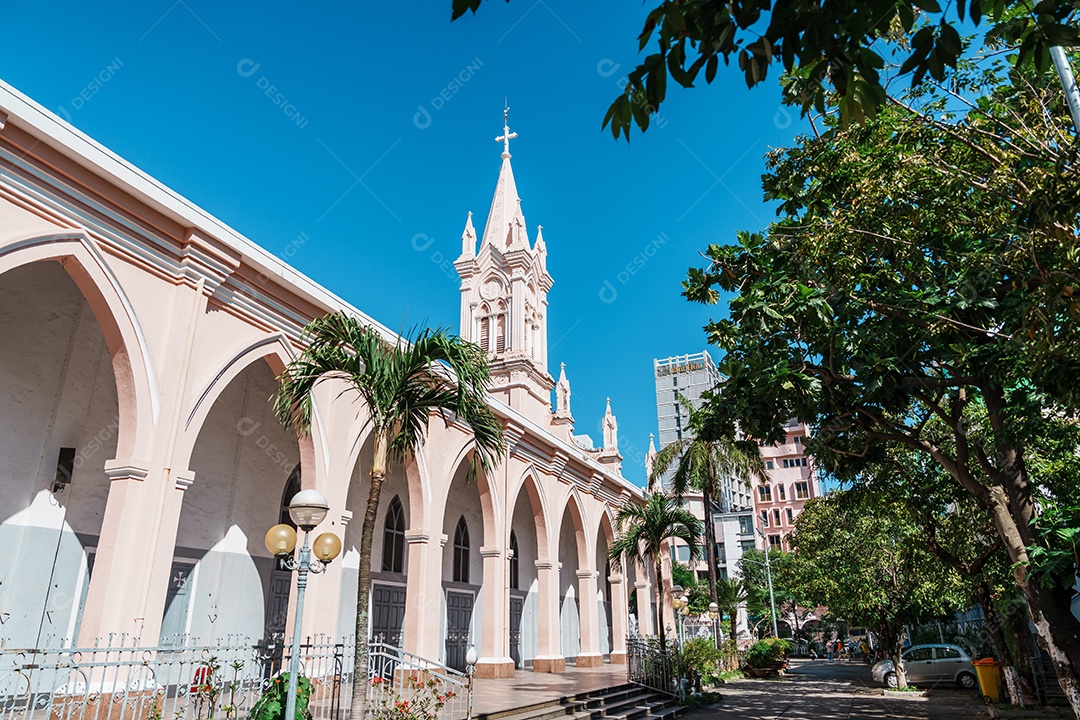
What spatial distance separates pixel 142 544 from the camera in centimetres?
906

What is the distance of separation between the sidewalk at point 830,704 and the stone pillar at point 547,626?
4.94 m

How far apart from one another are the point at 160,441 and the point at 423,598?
6.80 m

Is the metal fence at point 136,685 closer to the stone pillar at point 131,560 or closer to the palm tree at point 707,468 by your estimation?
the stone pillar at point 131,560

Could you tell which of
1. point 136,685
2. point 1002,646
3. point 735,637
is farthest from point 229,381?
point 735,637

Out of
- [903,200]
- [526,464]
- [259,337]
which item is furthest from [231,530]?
[903,200]

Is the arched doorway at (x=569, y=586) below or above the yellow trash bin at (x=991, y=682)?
above

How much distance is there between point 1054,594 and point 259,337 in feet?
39.1

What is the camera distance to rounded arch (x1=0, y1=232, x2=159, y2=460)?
9.11m

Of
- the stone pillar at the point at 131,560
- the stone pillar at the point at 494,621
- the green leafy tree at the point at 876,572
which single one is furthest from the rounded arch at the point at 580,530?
the stone pillar at the point at 131,560

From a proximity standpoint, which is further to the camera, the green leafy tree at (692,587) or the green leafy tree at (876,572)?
the green leafy tree at (692,587)

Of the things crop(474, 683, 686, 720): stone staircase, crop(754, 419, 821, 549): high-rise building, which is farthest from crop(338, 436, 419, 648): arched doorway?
crop(754, 419, 821, 549): high-rise building

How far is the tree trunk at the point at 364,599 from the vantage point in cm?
764

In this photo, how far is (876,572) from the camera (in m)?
20.5

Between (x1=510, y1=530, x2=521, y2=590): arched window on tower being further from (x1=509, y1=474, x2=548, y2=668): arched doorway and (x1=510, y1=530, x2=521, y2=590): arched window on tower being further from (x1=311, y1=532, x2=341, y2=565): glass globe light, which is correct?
(x1=311, y1=532, x2=341, y2=565): glass globe light
